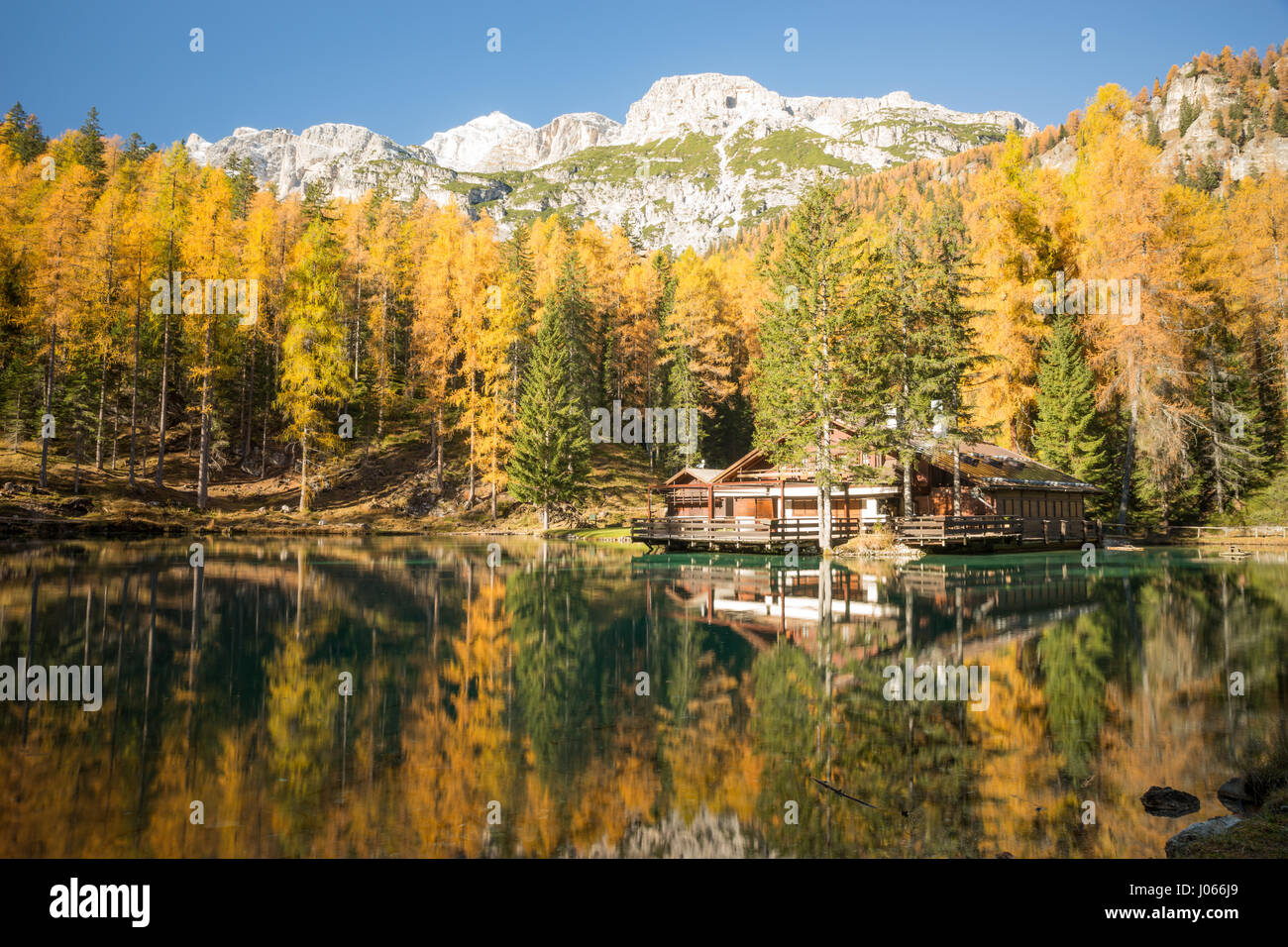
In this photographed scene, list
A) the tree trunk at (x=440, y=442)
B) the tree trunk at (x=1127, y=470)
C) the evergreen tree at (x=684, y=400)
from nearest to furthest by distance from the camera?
the tree trunk at (x=1127, y=470) → the tree trunk at (x=440, y=442) → the evergreen tree at (x=684, y=400)

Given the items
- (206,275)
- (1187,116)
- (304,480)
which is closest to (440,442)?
(304,480)

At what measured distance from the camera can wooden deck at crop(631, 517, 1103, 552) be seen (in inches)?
1423

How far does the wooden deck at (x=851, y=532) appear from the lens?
36.2 metres

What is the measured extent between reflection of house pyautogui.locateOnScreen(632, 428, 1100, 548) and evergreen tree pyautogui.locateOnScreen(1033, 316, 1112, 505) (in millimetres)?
1735

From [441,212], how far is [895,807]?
185 ft

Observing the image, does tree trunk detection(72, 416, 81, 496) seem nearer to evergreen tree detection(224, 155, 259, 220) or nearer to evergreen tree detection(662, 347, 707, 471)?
evergreen tree detection(224, 155, 259, 220)

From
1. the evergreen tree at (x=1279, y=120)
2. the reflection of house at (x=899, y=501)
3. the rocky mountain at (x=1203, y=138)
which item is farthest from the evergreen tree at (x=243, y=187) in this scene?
the evergreen tree at (x=1279, y=120)

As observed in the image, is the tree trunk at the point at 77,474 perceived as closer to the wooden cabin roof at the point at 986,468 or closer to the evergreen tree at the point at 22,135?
the evergreen tree at the point at 22,135

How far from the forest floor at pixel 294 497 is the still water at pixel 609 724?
1990cm

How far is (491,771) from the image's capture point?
7.14 metres
